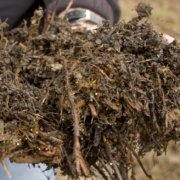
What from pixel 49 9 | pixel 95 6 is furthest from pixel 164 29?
pixel 49 9

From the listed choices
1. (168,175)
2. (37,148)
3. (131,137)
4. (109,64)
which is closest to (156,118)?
(131,137)

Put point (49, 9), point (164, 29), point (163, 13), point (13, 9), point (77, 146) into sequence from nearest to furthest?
point (77, 146), point (49, 9), point (13, 9), point (164, 29), point (163, 13)

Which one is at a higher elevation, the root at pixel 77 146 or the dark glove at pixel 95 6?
the dark glove at pixel 95 6

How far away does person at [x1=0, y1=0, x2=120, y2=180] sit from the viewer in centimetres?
164

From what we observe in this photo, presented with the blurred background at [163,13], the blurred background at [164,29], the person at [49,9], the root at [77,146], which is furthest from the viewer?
the blurred background at [163,13]

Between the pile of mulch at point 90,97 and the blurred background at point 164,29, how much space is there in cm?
152

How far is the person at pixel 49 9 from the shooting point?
1.64 meters

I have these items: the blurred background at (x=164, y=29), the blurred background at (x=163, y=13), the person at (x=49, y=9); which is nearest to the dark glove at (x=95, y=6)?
the person at (x=49, y=9)

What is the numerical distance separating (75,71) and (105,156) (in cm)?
22

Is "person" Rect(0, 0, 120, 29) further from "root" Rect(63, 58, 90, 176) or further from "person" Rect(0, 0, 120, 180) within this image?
"root" Rect(63, 58, 90, 176)

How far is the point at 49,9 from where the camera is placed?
1615 mm

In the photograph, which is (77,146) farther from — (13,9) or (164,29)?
(164,29)

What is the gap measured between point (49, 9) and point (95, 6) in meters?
0.25

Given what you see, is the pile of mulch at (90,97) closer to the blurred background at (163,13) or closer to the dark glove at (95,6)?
the dark glove at (95,6)
